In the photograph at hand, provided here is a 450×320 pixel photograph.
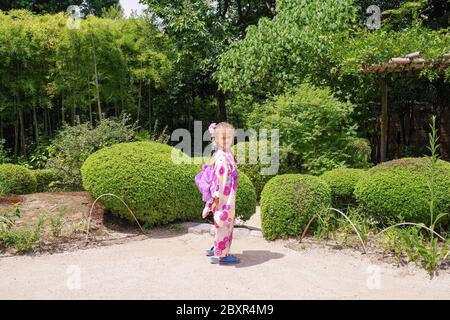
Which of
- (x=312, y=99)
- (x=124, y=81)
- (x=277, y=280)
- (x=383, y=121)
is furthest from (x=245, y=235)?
(x=124, y=81)

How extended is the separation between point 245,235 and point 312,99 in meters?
3.88

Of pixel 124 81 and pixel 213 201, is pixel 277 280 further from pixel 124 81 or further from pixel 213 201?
pixel 124 81

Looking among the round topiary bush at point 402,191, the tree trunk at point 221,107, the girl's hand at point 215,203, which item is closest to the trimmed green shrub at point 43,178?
the girl's hand at point 215,203

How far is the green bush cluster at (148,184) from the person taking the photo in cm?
617

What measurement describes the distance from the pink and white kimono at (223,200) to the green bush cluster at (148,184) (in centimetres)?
149

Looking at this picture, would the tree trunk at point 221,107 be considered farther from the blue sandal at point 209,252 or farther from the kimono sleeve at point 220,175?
the kimono sleeve at point 220,175

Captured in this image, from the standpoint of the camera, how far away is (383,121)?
9.30m

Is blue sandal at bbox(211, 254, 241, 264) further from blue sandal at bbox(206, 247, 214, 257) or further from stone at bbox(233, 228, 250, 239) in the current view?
stone at bbox(233, 228, 250, 239)

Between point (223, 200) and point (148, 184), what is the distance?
1588 millimetres

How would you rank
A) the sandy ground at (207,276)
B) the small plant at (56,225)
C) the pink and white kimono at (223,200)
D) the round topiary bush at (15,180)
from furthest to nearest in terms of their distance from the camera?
the round topiary bush at (15,180)
the small plant at (56,225)
the pink and white kimono at (223,200)
the sandy ground at (207,276)

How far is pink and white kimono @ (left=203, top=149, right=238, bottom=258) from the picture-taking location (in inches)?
193

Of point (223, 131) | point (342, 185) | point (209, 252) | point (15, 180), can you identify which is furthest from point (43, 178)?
point (342, 185)

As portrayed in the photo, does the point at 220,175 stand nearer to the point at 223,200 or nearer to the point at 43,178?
the point at 223,200

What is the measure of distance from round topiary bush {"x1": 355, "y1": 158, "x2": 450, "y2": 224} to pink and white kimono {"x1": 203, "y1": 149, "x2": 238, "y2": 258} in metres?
1.91
